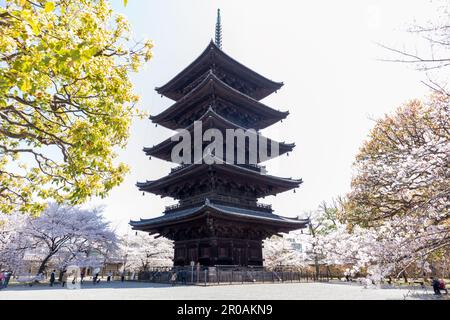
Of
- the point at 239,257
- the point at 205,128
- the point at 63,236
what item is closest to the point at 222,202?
the point at 239,257

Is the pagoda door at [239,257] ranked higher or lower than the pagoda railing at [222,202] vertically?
lower

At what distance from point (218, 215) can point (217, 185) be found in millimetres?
3455

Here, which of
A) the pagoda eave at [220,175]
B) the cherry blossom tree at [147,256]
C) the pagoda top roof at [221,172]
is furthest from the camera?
the cherry blossom tree at [147,256]

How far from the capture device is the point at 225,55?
74.0 ft

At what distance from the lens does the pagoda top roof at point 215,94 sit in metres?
20.3

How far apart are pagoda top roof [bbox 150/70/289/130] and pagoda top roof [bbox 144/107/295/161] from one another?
169cm

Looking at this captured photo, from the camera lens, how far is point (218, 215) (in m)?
16.8

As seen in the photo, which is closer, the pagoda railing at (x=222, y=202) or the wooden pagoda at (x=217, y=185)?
the wooden pagoda at (x=217, y=185)

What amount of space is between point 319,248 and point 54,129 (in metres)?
33.8

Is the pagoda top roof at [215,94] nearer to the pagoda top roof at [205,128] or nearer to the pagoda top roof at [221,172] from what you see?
the pagoda top roof at [205,128]

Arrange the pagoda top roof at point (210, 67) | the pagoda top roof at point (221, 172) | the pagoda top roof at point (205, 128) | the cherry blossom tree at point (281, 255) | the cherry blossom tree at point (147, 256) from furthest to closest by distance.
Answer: the cherry blossom tree at point (147, 256), the cherry blossom tree at point (281, 255), the pagoda top roof at point (210, 67), the pagoda top roof at point (205, 128), the pagoda top roof at point (221, 172)

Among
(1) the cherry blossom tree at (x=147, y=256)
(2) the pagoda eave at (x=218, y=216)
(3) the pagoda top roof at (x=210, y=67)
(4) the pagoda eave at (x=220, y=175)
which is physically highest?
(3) the pagoda top roof at (x=210, y=67)

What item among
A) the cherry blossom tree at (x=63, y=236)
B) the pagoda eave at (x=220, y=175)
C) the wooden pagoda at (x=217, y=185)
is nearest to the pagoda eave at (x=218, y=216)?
the wooden pagoda at (x=217, y=185)

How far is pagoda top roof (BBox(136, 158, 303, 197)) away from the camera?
18.6 metres
